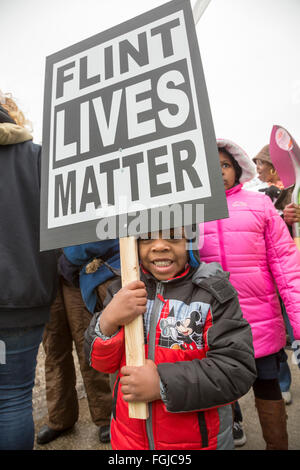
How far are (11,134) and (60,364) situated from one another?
1.43m

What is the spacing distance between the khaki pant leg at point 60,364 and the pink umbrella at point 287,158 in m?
1.49

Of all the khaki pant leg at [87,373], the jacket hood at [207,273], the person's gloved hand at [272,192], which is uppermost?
the person's gloved hand at [272,192]

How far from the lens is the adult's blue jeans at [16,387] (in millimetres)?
1051

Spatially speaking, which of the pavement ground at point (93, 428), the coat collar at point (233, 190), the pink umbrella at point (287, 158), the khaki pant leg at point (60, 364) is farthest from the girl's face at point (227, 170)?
the pavement ground at point (93, 428)

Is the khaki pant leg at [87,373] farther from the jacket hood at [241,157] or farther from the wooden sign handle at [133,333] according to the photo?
the jacket hood at [241,157]

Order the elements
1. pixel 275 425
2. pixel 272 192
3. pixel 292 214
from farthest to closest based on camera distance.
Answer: pixel 272 192 < pixel 292 214 < pixel 275 425

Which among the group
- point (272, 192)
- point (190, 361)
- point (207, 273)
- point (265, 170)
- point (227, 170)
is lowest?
point (190, 361)

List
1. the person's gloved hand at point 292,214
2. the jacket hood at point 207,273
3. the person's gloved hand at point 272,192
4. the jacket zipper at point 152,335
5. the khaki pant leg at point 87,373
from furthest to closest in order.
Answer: the person's gloved hand at point 272,192, the khaki pant leg at point 87,373, the person's gloved hand at point 292,214, the jacket hood at point 207,273, the jacket zipper at point 152,335

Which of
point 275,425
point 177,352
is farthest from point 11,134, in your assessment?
point 275,425

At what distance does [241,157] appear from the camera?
146 cm

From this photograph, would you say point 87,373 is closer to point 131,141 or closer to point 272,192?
point 131,141

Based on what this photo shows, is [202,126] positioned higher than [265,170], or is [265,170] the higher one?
[265,170]

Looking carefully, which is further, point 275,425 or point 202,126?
point 275,425
